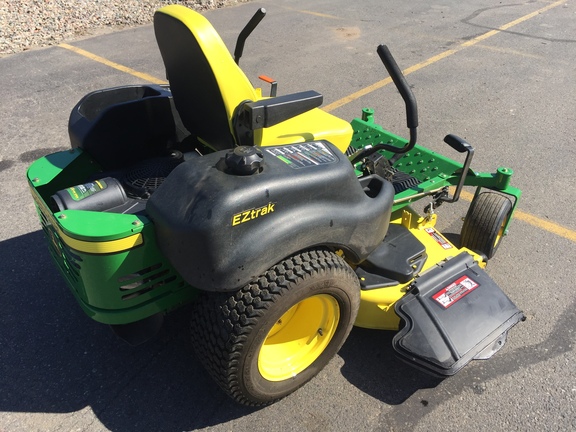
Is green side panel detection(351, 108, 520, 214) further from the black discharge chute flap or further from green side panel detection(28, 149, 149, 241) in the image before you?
green side panel detection(28, 149, 149, 241)

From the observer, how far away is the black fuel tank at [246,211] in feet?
5.57

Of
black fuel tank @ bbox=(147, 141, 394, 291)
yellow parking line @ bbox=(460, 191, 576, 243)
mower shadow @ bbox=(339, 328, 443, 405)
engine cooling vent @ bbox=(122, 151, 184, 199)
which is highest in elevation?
black fuel tank @ bbox=(147, 141, 394, 291)

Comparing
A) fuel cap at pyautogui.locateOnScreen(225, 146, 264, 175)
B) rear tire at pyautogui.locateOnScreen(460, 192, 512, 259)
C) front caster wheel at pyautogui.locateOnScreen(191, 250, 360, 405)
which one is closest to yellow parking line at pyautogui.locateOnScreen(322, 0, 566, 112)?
rear tire at pyautogui.locateOnScreen(460, 192, 512, 259)

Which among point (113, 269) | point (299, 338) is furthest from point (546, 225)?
point (113, 269)

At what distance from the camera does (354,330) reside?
2631 mm

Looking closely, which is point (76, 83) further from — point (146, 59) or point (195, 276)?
point (195, 276)

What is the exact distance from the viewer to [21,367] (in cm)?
241

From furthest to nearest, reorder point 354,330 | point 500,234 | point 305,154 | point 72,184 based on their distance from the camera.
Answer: point 500,234
point 354,330
point 72,184
point 305,154

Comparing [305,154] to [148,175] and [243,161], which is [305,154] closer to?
[243,161]

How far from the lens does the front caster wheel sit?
73.0 inches

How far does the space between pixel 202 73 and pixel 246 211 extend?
71 cm

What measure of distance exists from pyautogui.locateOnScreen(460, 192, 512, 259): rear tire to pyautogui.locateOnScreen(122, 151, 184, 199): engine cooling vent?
1713mm

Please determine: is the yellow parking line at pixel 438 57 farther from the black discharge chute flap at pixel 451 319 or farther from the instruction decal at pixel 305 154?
the instruction decal at pixel 305 154

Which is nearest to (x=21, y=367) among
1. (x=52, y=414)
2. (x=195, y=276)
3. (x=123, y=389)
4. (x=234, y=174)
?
(x=52, y=414)
